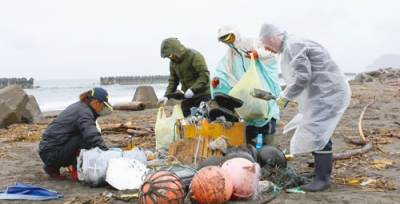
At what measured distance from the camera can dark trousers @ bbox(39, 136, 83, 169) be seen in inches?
204

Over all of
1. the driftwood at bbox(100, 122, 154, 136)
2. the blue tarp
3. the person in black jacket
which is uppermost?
the person in black jacket

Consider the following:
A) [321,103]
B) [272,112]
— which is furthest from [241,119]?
[321,103]

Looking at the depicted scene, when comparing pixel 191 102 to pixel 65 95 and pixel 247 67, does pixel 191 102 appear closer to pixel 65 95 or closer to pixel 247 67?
pixel 247 67

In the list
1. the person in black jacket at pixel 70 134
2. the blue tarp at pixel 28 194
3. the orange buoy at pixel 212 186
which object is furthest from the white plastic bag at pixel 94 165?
the orange buoy at pixel 212 186

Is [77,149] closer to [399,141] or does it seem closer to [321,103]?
[321,103]

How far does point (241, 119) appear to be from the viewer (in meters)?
6.03

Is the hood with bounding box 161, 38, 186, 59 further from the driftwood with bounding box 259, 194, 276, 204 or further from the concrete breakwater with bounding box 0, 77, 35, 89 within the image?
the concrete breakwater with bounding box 0, 77, 35, 89

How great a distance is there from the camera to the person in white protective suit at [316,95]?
4473mm

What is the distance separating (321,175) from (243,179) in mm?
927

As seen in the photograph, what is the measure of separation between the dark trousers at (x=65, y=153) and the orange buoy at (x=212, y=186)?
6.21 ft

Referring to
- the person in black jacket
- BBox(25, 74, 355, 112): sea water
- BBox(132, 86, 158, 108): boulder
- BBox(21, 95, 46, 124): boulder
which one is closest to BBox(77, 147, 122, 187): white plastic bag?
the person in black jacket

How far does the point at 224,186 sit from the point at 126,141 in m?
4.63

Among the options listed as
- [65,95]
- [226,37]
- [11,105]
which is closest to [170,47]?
[226,37]

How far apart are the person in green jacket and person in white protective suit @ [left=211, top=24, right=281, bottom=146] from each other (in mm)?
303
